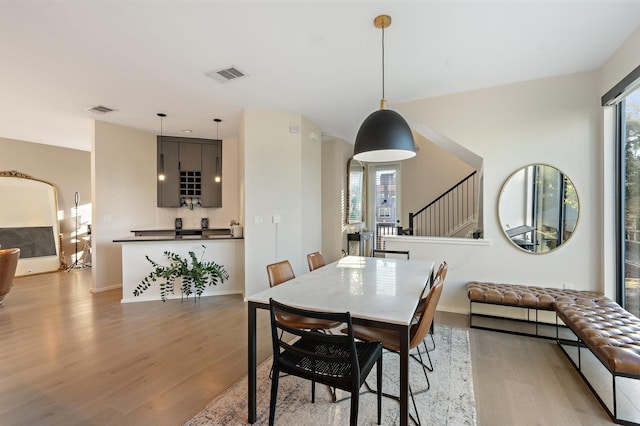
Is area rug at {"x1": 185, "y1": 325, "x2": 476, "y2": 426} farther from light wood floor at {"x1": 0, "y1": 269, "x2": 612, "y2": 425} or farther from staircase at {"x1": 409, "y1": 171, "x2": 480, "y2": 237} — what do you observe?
staircase at {"x1": 409, "y1": 171, "x2": 480, "y2": 237}

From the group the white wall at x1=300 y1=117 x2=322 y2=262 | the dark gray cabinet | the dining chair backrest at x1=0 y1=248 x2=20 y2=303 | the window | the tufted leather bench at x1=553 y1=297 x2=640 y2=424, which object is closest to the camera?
the tufted leather bench at x1=553 y1=297 x2=640 y2=424

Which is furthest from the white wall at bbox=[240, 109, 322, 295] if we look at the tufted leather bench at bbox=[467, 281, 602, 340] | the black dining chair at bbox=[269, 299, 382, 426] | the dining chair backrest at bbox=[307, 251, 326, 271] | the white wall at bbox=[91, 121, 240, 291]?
the black dining chair at bbox=[269, 299, 382, 426]

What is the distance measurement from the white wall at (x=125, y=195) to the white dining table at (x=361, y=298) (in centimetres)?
425

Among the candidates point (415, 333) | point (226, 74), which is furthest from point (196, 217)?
point (415, 333)

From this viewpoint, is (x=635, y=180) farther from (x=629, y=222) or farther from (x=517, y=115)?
(x=517, y=115)

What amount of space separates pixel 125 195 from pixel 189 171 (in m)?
1.23

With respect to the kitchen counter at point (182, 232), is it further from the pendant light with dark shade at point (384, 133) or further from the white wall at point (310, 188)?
the pendant light with dark shade at point (384, 133)

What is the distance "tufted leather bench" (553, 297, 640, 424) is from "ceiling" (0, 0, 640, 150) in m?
2.41

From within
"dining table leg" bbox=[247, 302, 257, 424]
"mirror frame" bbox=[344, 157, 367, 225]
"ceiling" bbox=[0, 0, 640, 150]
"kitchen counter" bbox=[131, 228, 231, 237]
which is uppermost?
"ceiling" bbox=[0, 0, 640, 150]

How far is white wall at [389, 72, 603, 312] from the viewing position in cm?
326

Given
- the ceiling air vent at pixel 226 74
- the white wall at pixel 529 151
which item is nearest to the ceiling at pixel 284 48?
the ceiling air vent at pixel 226 74

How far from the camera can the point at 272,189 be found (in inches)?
179

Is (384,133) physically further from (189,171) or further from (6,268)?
(6,268)

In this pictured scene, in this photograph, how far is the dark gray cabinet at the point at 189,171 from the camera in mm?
5945
